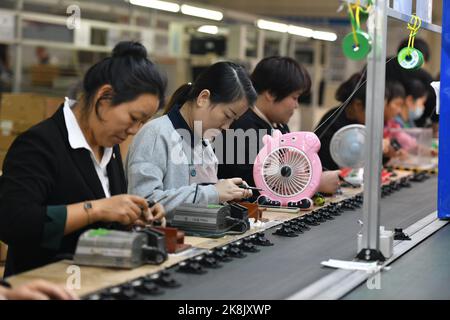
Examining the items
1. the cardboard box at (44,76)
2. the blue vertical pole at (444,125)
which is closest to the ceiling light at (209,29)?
the cardboard box at (44,76)

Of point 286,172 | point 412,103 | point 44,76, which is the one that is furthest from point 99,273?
point 44,76

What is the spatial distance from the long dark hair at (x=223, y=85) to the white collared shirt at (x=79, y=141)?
2.25 ft

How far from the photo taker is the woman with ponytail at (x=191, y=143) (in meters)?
2.63

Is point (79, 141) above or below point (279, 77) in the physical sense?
below

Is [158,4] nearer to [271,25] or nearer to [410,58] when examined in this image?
[271,25]

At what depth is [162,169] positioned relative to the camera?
8.86 ft

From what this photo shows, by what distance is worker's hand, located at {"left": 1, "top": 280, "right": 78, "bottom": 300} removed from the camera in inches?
61.2

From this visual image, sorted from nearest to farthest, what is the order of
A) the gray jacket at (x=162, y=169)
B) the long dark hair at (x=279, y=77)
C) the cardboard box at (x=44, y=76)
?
the gray jacket at (x=162, y=169)
the long dark hair at (x=279, y=77)
the cardboard box at (x=44, y=76)

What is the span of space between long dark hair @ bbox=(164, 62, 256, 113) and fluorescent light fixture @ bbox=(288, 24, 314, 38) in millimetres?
7313

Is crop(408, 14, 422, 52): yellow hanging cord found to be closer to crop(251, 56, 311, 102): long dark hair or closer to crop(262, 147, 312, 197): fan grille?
crop(262, 147, 312, 197): fan grille

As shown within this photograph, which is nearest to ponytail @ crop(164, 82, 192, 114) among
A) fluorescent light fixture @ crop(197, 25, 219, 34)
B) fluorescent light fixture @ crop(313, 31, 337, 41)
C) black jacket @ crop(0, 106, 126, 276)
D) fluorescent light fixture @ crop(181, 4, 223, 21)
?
black jacket @ crop(0, 106, 126, 276)

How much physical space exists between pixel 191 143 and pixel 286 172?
1.51 feet

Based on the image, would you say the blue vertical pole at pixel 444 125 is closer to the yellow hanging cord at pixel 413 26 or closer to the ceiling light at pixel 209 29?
the yellow hanging cord at pixel 413 26

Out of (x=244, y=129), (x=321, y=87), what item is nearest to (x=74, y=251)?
(x=244, y=129)
